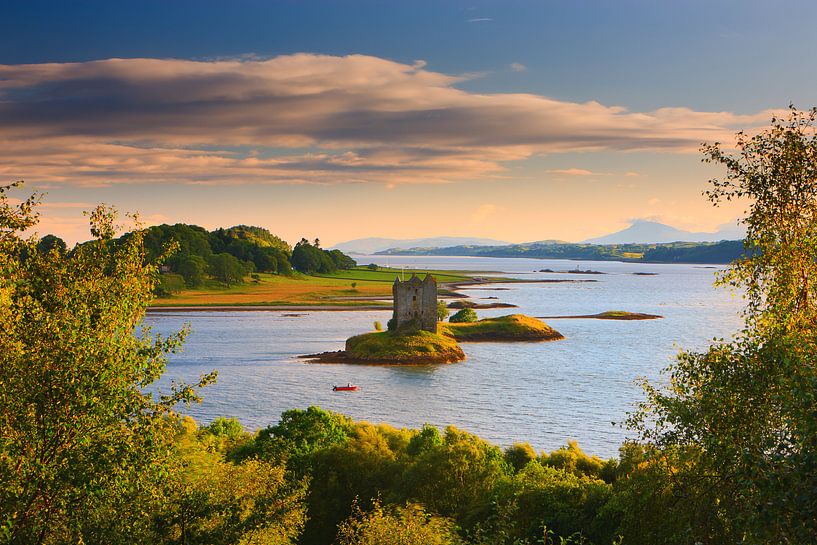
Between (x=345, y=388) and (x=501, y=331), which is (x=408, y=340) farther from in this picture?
(x=345, y=388)

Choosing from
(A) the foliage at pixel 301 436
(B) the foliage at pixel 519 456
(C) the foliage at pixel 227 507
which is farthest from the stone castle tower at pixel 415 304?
(C) the foliage at pixel 227 507

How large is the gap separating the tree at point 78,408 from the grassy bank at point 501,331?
120768mm

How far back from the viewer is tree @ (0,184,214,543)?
18938 mm

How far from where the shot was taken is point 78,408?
1919cm

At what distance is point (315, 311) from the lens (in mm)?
199125

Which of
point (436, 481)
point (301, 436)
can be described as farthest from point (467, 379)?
point (436, 481)

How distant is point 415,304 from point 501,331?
92.1 feet

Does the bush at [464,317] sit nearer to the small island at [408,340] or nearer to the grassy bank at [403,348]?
the small island at [408,340]

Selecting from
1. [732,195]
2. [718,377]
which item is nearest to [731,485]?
[718,377]

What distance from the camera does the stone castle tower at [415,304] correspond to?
4884 inches

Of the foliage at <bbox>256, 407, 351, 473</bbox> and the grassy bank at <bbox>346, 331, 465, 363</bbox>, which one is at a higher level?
the foliage at <bbox>256, 407, 351, 473</bbox>

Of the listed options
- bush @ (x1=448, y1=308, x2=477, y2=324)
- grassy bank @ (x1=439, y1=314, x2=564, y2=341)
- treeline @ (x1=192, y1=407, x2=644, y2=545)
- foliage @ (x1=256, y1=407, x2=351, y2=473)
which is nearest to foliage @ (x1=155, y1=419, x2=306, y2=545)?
treeline @ (x1=192, y1=407, x2=644, y2=545)

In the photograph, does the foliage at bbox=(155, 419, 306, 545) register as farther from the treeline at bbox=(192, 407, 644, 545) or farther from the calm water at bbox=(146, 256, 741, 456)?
the calm water at bbox=(146, 256, 741, 456)

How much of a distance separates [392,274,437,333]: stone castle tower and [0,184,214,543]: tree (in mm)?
100091
